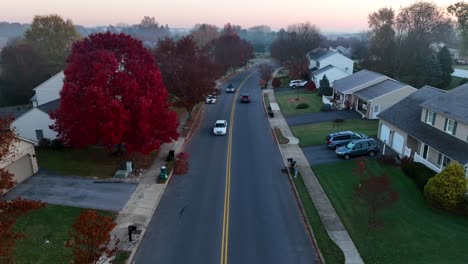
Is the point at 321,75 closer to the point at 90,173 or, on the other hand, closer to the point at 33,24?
the point at 90,173

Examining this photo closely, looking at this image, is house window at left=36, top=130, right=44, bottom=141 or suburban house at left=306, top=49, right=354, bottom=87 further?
suburban house at left=306, top=49, right=354, bottom=87

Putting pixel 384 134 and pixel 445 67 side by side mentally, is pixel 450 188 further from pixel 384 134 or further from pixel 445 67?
pixel 445 67

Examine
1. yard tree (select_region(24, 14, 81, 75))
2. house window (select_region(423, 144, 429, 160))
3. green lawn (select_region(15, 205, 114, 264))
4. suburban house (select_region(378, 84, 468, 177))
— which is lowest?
green lawn (select_region(15, 205, 114, 264))

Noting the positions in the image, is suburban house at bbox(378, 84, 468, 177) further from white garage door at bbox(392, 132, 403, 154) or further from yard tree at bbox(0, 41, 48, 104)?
yard tree at bbox(0, 41, 48, 104)

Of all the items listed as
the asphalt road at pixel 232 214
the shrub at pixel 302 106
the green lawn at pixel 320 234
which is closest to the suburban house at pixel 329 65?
the shrub at pixel 302 106

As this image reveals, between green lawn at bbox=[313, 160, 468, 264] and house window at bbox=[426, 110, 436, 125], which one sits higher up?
house window at bbox=[426, 110, 436, 125]

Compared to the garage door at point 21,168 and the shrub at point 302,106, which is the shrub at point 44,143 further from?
the shrub at point 302,106

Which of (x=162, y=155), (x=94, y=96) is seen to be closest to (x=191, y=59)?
(x=162, y=155)

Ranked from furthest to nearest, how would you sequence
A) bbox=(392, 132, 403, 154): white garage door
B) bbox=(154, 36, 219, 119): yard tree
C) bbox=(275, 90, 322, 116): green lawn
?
1. bbox=(275, 90, 322, 116): green lawn
2. bbox=(154, 36, 219, 119): yard tree
3. bbox=(392, 132, 403, 154): white garage door

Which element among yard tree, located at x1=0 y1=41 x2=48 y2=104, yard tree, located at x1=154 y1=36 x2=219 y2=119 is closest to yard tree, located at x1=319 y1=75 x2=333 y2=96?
yard tree, located at x1=154 y1=36 x2=219 y2=119
